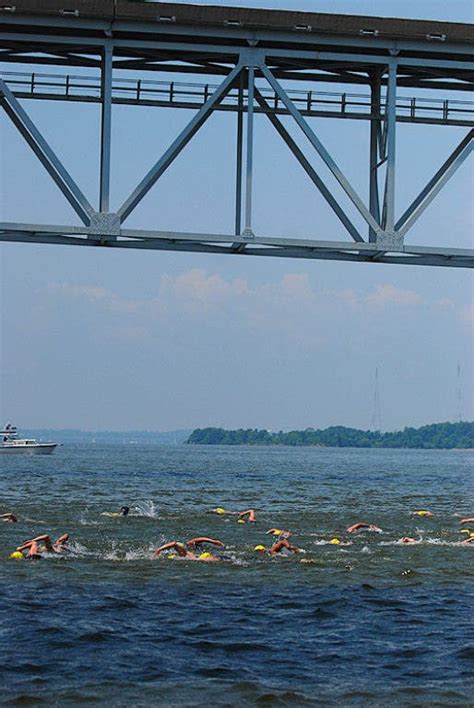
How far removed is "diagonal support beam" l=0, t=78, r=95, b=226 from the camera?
2016 centimetres

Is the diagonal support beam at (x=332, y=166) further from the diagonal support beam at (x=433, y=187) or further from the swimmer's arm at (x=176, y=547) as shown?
the swimmer's arm at (x=176, y=547)

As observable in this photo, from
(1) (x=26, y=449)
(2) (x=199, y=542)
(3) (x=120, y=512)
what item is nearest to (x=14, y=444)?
(1) (x=26, y=449)

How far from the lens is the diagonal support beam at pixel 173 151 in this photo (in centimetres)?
2027

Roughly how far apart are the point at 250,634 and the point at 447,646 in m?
3.19

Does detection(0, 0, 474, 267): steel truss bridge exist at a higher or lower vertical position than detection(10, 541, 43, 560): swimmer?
higher

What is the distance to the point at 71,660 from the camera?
17.2 m

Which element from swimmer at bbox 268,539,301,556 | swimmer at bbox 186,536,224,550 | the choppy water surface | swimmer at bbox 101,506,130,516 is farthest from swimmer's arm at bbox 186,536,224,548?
swimmer at bbox 101,506,130,516

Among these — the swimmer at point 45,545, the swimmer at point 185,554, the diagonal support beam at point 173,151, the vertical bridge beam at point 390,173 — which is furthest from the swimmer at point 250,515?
the diagonal support beam at point 173,151

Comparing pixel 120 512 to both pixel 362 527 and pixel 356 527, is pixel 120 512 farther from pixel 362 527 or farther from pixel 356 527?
pixel 356 527

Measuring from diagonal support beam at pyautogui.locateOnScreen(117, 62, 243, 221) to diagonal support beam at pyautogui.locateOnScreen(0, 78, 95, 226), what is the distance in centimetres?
68

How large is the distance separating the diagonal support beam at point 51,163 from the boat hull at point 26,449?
113 metres

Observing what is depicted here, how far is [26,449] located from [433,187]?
388 ft

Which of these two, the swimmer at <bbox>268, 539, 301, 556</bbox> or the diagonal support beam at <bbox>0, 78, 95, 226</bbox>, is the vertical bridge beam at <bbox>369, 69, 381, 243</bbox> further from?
the swimmer at <bbox>268, 539, 301, 556</bbox>

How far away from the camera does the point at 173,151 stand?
Answer: 2048 centimetres
